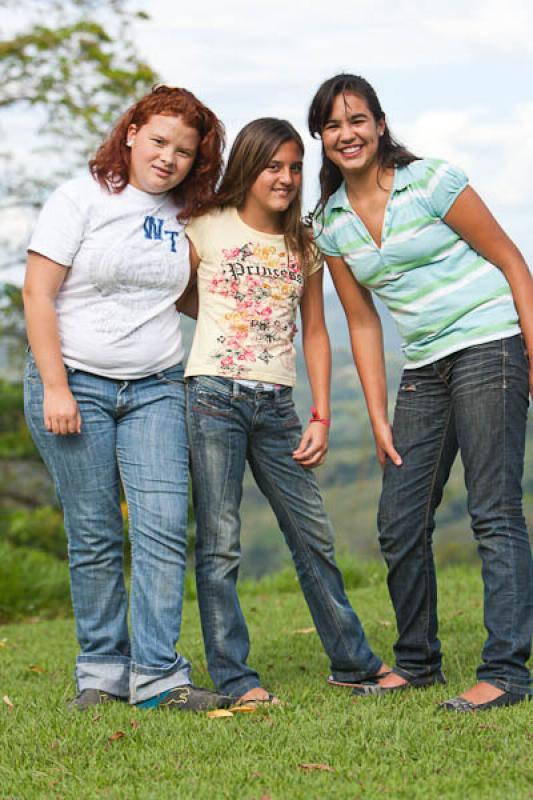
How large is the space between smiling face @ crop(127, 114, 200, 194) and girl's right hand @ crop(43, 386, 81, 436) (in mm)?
736

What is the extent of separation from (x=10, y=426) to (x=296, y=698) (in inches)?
359

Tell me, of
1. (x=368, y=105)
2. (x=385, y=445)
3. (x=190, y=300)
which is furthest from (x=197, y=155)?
(x=385, y=445)

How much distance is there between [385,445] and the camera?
3.67 meters

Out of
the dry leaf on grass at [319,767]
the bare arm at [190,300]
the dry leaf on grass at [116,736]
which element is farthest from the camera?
the bare arm at [190,300]

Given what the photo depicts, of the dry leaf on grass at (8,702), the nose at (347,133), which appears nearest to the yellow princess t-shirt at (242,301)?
the nose at (347,133)

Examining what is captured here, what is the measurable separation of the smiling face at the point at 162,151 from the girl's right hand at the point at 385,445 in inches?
41.8

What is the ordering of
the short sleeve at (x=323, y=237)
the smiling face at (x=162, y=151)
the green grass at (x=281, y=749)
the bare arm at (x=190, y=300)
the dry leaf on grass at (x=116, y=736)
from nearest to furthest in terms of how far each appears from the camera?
the green grass at (x=281, y=749) < the dry leaf on grass at (x=116, y=736) < the smiling face at (x=162, y=151) < the short sleeve at (x=323, y=237) < the bare arm at (x=190, y=300)

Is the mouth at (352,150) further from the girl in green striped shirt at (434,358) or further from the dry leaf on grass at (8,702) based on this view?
the dry leaf on grass at (8,702)

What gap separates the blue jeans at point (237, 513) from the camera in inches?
142

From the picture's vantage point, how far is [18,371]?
12492 mm

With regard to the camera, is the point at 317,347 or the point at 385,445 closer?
the point at 385,445

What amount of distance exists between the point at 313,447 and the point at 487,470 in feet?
2.05

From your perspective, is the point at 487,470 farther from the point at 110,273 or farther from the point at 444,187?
the point at 110,273

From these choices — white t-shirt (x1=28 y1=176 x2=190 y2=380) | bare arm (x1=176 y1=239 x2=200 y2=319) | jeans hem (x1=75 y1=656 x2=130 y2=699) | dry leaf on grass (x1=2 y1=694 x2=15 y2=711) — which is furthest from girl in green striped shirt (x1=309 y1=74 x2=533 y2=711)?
dry leaf on grass (x1=2 y1=694 x2=15 y2=711)
